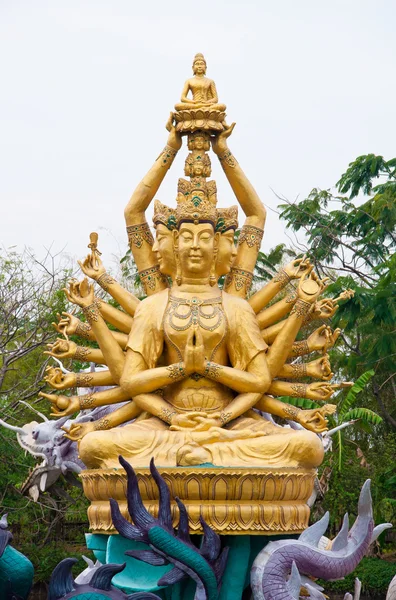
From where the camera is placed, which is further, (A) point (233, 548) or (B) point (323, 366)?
(B) point (323, 366)

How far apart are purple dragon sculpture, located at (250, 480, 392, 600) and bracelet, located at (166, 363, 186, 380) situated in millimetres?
1510

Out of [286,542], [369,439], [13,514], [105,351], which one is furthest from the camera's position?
[369,439]

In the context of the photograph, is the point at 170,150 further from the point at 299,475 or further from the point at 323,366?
the point at 299,475

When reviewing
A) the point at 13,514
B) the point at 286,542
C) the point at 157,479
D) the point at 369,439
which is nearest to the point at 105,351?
the point at 157,479

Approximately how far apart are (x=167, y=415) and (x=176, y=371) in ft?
1.20

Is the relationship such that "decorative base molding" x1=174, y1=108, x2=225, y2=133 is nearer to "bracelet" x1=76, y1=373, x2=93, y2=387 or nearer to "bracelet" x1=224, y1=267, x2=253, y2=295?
"bracelet" x1=224, y1=267, x2=253, y2=295

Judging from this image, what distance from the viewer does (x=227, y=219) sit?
28.0 feet

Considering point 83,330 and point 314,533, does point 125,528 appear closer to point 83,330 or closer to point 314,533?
point 314,533

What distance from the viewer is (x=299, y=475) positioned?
7672mm

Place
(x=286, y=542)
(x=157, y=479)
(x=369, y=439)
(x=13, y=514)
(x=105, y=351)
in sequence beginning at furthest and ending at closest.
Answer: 1. (x=369, y=439)
2. (x=13, y=514)
3. (x=105, y=351)
4. (x=286, y=542)
5. (x=157, y=479)

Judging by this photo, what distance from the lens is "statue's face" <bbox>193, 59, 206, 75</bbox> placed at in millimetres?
8781

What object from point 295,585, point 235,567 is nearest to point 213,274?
point 235,567

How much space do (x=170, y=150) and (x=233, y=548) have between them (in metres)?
3.39

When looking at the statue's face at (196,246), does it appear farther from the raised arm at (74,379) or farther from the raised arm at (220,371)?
the raised arm at (74,379)
